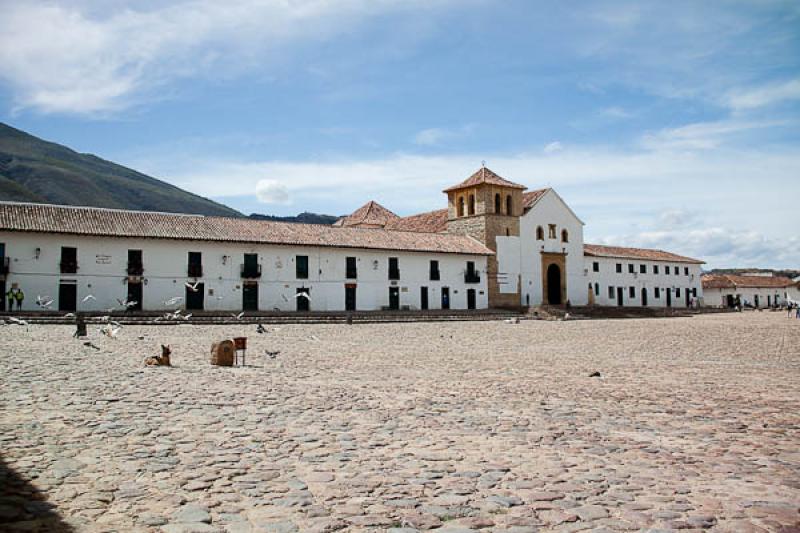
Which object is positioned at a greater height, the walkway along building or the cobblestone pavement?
the walkway along building

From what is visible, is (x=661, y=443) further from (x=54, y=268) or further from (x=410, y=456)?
(x=54, y=268)

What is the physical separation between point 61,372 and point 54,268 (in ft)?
71.0

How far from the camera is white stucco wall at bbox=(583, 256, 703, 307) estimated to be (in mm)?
50000

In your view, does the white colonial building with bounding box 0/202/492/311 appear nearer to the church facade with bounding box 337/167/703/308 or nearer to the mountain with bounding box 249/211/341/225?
the church facade with bounding box 337/167/703/308

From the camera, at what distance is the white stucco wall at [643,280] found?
5000 centimetres

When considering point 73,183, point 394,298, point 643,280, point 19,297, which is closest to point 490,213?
point 394,298

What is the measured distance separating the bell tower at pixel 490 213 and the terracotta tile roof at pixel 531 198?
0.69 metres

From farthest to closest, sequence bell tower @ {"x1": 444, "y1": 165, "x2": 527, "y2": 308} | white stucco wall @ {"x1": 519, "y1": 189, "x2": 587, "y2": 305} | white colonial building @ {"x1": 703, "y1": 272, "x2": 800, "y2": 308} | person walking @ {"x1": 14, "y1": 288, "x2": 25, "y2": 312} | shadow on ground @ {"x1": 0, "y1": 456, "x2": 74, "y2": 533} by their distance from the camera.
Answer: white colonial building @ {"x1": 703, "y1": 272, "x2": 800, "y2": 308} < white stucco wall @ {"x1": 519, "y1": 189, "x2": 587, "y2": 305} < bell tower @ {"x1": 444, "y1": 165, "x2": 527, "y2": 308} < person walking @ {"x1": 14, "y1": 288, "x2": 25, "y2": 312} < shadow on ground @ {"x1": 0, "y1": 456, "x2": 74, "y2": 533}

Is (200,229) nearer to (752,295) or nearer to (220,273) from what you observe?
(220,273)

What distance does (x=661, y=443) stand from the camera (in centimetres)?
523

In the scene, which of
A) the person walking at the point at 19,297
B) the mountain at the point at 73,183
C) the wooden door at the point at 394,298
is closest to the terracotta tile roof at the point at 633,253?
the wooden door at the point at 394,298

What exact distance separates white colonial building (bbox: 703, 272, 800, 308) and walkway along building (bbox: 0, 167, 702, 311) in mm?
18134

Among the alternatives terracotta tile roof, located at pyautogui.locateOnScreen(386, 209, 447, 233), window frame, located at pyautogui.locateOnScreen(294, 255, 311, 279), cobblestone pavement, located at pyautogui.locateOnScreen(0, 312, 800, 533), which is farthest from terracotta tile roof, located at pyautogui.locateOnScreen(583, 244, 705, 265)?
cobblestone pavement, located at pyautogui.locateOnScreen(0, 312, 800, 533)

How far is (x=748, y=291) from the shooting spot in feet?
227
